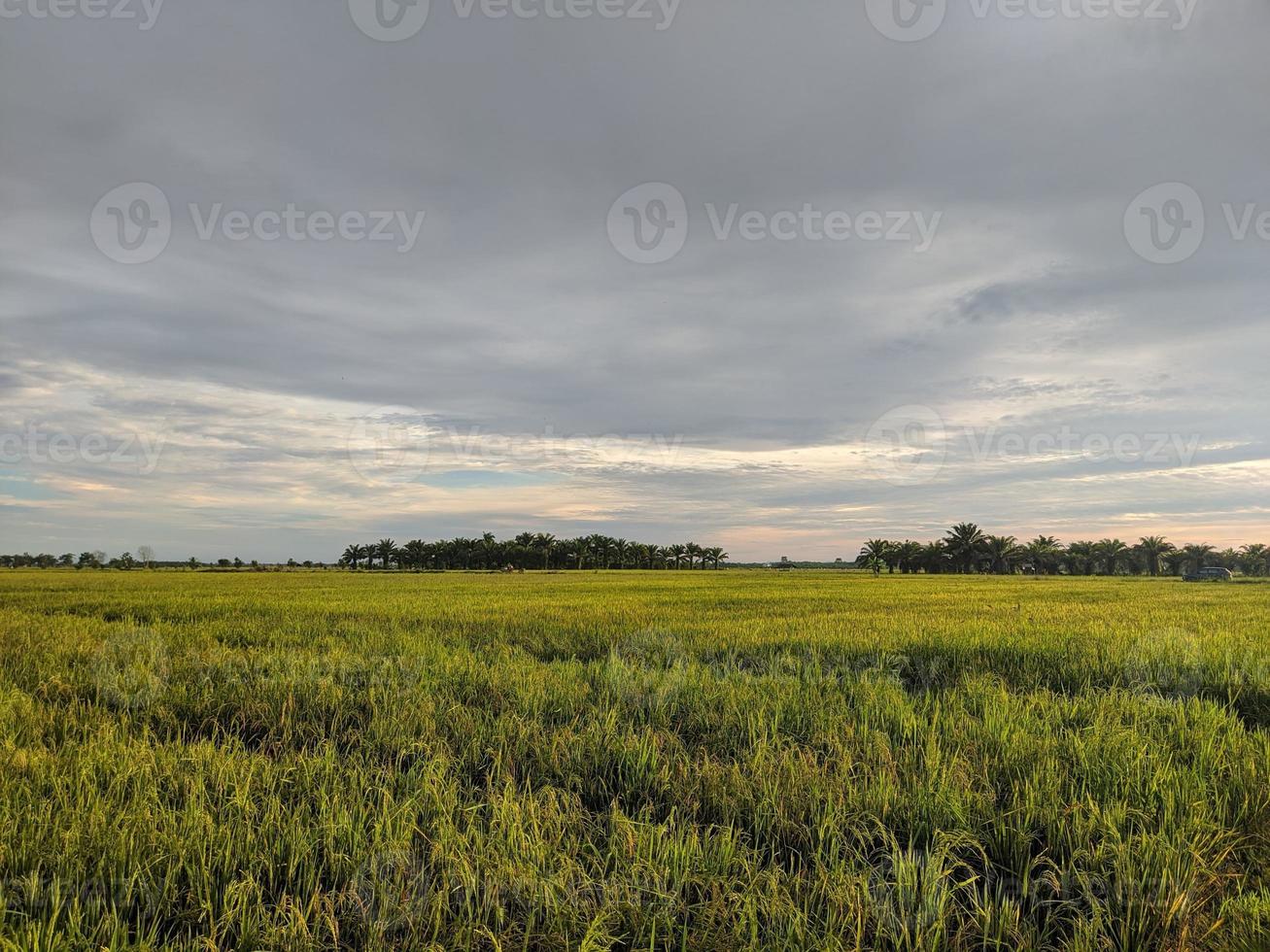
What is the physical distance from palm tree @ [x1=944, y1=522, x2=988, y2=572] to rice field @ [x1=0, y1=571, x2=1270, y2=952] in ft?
258

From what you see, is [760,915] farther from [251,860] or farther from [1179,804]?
[1179,804]

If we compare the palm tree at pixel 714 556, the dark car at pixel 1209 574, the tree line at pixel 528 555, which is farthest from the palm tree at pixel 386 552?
the dark car at pixel 1209 574

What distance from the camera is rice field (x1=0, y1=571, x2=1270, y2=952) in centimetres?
233

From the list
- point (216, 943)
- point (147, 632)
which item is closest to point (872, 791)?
point (216, 943)

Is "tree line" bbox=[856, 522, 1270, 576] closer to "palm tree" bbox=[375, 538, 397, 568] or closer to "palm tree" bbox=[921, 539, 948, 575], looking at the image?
"palm tree" bbox=[921, 539, 948, 575]

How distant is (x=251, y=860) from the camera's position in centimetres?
264

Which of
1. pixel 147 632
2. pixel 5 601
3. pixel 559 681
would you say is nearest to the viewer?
pixel 559 681

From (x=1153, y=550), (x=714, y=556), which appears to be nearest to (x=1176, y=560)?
(x=1153, y=550)

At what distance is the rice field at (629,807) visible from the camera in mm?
2334

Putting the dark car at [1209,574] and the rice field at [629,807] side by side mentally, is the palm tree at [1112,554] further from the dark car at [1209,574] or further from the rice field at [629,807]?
the rice field at [629,807]

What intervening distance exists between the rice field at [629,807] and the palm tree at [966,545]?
7855 cm

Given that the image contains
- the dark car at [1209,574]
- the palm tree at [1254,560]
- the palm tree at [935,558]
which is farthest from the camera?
the palm tree at [935,558]

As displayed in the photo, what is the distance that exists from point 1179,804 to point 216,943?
4404 mm

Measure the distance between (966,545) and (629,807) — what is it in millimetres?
84670
